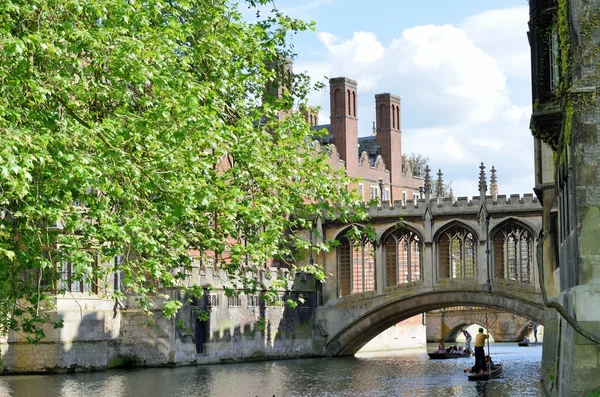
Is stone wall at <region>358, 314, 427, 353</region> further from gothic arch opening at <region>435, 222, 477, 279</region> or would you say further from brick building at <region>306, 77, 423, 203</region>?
gothic arch opening at <region>435, 222, 477, 279</region>

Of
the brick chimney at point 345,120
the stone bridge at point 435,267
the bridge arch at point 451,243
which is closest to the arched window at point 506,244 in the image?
the stone bridge at point 435,267

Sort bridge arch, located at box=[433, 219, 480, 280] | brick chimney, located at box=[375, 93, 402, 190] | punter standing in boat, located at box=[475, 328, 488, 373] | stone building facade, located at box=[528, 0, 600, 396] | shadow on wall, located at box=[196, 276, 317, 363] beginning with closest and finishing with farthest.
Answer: stone building facade, located at box=[528, 0, 600, 396], punter standing in boat, located at box=[475, 328, 488, 373], shadow on wall, located at box=[196, 276, 317, 363], bridge arch, located at box=[433, 219, 480, 280], brick chimney, located at box=[375, 93, 402, 190]

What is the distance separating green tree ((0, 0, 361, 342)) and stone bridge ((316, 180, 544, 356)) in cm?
2211

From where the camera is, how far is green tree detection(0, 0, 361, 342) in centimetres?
1368

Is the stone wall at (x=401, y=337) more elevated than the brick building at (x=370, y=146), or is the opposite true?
the brick building at (x=370, y=146)

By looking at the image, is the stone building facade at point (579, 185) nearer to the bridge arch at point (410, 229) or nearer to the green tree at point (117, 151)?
the green tree at point (117, 151)

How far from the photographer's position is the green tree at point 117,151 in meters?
13.7

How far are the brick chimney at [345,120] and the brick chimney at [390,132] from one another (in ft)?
11.7

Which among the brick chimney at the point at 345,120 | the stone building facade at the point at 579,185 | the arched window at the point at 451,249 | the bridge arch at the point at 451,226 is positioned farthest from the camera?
the brick chimney at the point at 345,120

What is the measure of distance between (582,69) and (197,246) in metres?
5.91

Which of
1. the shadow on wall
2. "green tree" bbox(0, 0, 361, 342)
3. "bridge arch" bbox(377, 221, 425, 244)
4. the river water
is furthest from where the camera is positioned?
"bridge arch" bbox(377, 221, 425, 244)

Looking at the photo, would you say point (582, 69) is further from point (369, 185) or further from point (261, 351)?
point (369, 185)

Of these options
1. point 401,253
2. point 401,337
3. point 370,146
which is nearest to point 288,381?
point 401,253

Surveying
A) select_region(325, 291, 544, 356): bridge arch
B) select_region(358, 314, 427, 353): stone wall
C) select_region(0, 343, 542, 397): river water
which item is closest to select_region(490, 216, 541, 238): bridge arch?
select_region(325, 291, 544, 356): bridge arch
